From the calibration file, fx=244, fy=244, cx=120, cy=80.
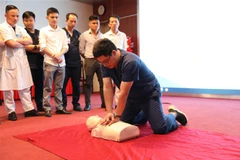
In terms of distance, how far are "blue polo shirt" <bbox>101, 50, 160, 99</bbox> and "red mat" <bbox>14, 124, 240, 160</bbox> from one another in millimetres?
339

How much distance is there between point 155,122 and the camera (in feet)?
6.09

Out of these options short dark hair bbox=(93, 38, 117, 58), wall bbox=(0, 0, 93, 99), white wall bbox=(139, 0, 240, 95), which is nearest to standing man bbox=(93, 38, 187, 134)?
short dark hair bbox=(93, 38, 117, 58)

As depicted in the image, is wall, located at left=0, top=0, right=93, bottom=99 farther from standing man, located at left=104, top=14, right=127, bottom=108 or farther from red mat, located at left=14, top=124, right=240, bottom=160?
red mat, located at left=14, top=124, right=240, bottom=160

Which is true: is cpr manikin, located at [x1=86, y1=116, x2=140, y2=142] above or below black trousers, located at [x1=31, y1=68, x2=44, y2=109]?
below

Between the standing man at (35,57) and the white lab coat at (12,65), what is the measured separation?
0.25 m

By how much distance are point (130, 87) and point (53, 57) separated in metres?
1.43

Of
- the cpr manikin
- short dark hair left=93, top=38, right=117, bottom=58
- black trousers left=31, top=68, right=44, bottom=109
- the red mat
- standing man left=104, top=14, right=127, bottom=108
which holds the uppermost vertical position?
standing man left=104, top=14, right=127, bottom=108

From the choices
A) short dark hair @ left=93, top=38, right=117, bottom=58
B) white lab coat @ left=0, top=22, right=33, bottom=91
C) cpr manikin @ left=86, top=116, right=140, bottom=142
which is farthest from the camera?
white lab coat @ left=0, top=22, right=33, bottom=91

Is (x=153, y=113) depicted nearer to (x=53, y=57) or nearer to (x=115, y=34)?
(x=53, y=57)

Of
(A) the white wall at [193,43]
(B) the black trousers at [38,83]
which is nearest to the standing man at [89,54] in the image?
(B) the black trousers at [38,83]

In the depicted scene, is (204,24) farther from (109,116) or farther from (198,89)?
(109,116)

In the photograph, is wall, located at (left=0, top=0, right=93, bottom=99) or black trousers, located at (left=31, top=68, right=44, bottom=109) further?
wall, located at (left=0, top=0, right=93, bottom=99)

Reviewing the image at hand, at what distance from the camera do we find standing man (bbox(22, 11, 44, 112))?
2.98 meters

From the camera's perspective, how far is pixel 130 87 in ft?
5.52
